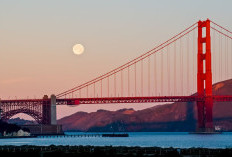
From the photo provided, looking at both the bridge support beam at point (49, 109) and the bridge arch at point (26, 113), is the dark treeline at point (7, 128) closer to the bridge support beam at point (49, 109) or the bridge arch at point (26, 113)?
the bridge arch at point (26, 113)

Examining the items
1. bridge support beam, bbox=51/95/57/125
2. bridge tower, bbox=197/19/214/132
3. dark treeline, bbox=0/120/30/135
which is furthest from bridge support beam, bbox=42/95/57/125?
bridge tower, bbox=197/19/214/132

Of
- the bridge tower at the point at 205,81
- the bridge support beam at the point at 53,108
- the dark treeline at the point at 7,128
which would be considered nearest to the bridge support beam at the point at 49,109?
the bridge support beam at the point at 53,108

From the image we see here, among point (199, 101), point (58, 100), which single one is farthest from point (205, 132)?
point (58, 100)

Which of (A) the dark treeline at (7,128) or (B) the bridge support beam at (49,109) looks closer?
(B) the bridge support beam at (49,109)

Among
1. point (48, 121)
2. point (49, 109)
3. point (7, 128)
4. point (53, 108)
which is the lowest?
point (7, 128)

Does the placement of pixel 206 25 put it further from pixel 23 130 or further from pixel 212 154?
pixel 212 154

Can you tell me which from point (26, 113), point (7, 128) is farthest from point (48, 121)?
point (7, 128)

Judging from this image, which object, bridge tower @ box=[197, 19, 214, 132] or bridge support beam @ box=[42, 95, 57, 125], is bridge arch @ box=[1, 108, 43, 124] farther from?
bridge tower @ box=[197, 19, 214, 132]

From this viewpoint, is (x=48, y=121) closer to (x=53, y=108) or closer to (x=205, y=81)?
(x=53, y=108)
